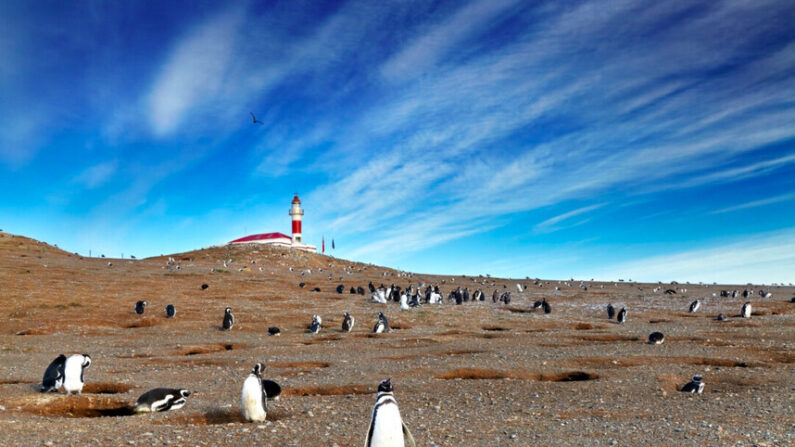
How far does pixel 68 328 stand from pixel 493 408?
20599mm

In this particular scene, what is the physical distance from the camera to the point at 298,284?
143 feet

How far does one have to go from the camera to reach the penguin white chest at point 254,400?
28.9 ft

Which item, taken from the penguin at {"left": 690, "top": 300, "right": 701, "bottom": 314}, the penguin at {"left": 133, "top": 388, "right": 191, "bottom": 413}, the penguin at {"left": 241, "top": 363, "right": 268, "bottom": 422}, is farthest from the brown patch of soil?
the penguin at {"left": 690, "top": 300, "right": 701, "bottom": 314}

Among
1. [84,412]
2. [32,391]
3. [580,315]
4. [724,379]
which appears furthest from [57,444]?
[580,315]

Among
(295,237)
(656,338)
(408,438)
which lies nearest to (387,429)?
(408,438)

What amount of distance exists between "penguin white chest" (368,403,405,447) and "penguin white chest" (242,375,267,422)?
2856mm

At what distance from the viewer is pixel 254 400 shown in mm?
8812

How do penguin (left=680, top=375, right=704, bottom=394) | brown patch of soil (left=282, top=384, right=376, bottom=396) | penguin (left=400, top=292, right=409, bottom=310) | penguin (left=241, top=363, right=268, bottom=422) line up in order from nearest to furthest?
penguin (left=241, top=363, right=268, bottom=422), penguin (left=680, top=375, right=704, bottom=394), brown patch of soil (left=282, top=384, right=376, bottom=396), penguin (left=400, top=292, right=409, bottom=310)

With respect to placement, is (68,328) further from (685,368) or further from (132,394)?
(685,368)

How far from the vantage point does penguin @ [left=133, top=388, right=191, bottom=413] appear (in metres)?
9.52

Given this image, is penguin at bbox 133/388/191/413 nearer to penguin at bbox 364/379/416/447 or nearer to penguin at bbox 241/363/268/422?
penguin at bbox 241/363/268/422

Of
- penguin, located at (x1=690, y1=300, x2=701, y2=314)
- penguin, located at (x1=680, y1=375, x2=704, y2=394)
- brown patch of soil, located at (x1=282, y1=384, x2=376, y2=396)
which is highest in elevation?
penguin, located at (x1=690, y1=300, x2=701, y2=314)

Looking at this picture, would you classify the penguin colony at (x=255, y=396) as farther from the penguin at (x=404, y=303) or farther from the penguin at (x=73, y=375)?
the penguin at (x=404, y=303)

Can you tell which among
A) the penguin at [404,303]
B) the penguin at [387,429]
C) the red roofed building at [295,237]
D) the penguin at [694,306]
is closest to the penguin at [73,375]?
the penguin at [387,429]
